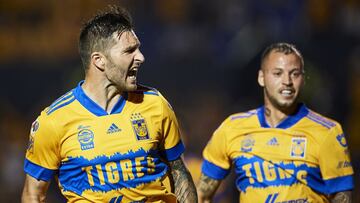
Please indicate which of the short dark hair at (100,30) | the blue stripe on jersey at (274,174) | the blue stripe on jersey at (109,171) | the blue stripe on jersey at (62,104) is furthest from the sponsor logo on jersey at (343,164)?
the blue stripe on jersey at (62,104)

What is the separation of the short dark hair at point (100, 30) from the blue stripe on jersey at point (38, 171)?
28.0 inches

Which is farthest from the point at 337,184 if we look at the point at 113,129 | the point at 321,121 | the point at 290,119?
the point at 113,129

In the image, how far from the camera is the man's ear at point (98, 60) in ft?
17.2

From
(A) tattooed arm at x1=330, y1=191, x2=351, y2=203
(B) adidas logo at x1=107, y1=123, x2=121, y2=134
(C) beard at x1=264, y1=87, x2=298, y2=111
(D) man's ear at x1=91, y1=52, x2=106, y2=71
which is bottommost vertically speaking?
(A) tattooed arm at x1=330, y1=191, x2=351, y2=203

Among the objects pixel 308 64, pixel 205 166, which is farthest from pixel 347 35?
pixel 205 166

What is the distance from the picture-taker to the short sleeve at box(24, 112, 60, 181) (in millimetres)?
5133

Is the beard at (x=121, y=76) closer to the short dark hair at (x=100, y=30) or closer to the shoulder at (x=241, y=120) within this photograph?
the short dark hair at (x=100, y=30)

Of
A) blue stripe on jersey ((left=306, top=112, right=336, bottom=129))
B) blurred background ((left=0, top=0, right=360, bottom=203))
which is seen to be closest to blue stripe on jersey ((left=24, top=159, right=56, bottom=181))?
blue stripe on jersey ((left=306, top=112, right=336, bottom=129))

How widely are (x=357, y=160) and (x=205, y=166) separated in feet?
12.7

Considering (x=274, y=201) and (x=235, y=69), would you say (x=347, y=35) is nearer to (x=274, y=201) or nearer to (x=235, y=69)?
(x=235, y=69)

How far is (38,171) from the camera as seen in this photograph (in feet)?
17.1

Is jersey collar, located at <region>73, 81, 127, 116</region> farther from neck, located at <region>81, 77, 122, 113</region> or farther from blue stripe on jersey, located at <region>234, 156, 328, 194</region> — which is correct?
blue stripe on jersey, located at <region>234, 156, 328, 194</region>

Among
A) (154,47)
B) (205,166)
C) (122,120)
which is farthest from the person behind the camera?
(154,47)

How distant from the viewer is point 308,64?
978cm
